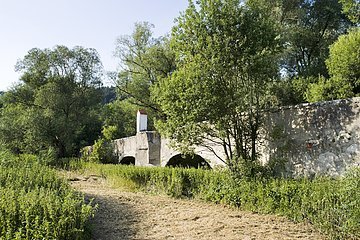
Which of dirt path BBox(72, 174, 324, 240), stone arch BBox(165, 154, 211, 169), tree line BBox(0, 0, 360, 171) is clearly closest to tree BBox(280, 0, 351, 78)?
tree line BBox(0, 0, 360, 171)

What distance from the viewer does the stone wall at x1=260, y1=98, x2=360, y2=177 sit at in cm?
741

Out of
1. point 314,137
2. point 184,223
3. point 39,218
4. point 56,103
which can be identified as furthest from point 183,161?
point 56,103

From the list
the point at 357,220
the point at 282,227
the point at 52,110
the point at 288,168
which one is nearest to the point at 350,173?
the point at 357,220

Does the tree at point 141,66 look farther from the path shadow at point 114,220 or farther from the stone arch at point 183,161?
the path shadow at point 114,220

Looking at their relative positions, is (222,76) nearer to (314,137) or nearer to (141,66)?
(314,137)

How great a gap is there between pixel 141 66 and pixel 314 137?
17.0 metres

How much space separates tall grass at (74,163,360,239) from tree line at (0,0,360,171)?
0.86 metres

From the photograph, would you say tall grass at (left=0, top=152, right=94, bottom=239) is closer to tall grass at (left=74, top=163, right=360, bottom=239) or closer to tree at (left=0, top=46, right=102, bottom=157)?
tall grass at (left=74, top=163, right=360, bottom=239)

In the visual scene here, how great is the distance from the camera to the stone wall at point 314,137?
7414mm

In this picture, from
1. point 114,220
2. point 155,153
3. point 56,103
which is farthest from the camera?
point 56,103

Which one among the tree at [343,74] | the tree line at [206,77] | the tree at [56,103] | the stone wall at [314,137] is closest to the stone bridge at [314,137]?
the stone wall at [314,137]

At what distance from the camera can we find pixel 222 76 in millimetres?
8852

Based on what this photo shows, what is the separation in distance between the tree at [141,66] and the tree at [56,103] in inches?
102

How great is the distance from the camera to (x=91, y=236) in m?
5.41
